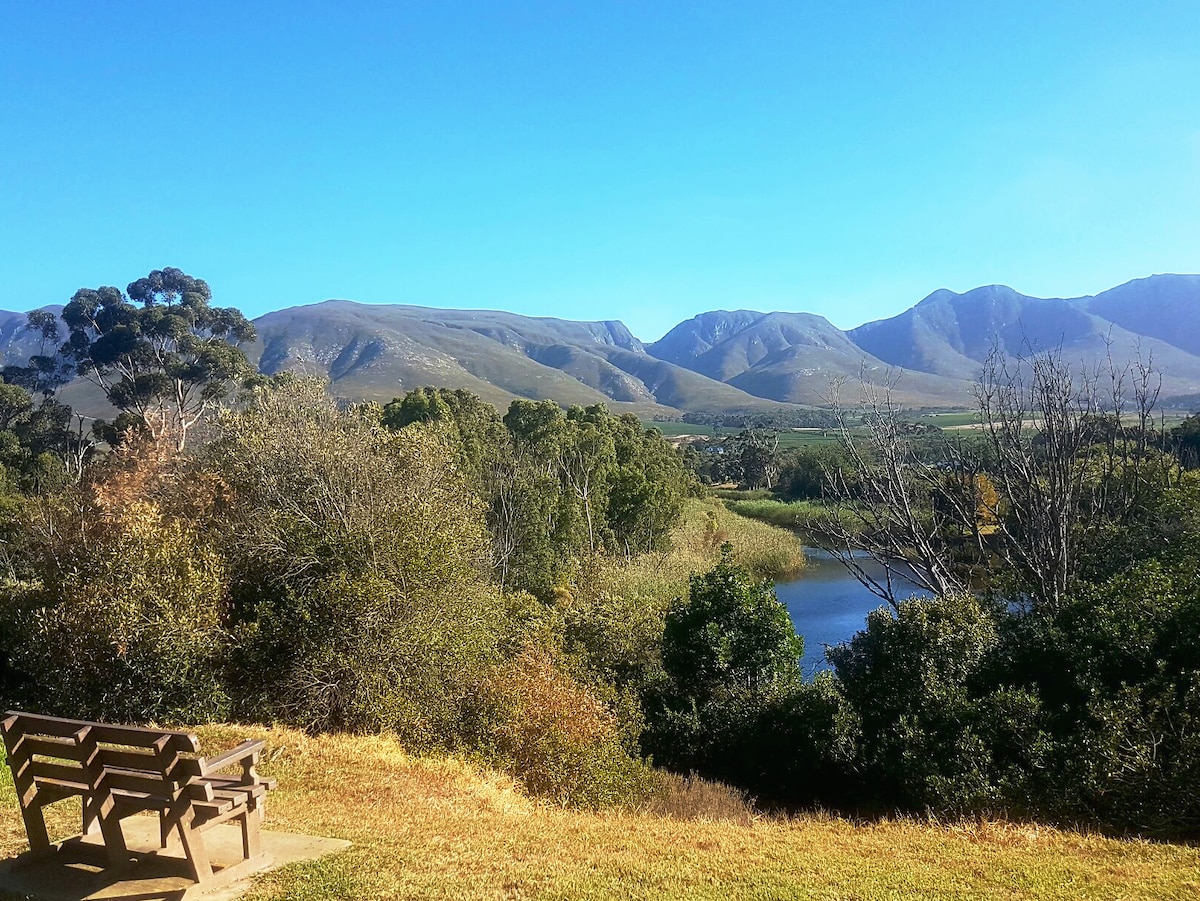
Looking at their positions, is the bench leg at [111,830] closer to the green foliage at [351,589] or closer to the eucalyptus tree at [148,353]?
the green foliage at [351,589]

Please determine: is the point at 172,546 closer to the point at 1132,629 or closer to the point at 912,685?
the point at 912,685

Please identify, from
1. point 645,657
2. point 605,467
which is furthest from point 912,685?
point 605,467

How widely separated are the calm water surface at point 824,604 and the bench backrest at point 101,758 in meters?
24.5

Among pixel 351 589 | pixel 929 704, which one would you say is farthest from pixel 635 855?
pixel 351 589

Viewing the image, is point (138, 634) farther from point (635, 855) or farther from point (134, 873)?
point (635, 855)

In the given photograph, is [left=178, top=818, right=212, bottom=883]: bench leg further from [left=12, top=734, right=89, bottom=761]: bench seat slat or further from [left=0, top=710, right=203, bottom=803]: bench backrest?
[left=12, top=734, right=89, bottom=761]: bench seat slat

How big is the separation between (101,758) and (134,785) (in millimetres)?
496

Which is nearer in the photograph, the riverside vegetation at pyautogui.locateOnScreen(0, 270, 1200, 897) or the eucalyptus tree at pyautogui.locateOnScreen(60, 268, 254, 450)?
the riverside vegetation at pyautogui.locateOnScreen(0, 270, 1200, 897)

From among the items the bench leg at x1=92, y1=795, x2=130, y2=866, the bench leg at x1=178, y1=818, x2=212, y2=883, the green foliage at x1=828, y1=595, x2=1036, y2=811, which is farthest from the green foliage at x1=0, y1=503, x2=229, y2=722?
the green foliage at x1=828, y1=595, x2=1036, y2=811

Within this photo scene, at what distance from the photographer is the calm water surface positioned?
33000 mm

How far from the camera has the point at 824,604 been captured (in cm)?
4072

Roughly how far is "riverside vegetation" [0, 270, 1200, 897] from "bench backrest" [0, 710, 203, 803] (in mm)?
1444

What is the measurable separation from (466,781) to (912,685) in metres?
8.62

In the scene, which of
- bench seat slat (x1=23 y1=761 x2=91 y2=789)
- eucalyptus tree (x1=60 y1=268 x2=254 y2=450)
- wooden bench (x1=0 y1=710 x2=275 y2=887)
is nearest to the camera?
wooden bench (x1=0 y1=710 x2=275 y2=887)
